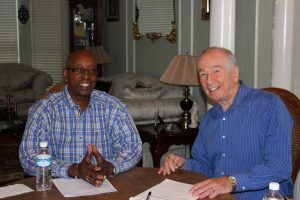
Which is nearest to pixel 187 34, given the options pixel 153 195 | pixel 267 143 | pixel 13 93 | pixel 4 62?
pixel 267 143

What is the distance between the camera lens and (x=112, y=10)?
21.8 feet

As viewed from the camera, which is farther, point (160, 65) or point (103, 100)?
point (160, 65)

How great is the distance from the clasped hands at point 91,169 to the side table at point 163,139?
168cm

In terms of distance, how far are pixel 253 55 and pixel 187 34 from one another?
46.1 inches

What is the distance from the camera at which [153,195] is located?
1.71 meters

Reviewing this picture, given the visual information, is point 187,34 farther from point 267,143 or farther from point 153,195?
point 153,195

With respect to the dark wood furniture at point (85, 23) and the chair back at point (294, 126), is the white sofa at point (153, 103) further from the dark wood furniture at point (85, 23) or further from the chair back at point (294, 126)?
the dark wood furniture at point (85, 23)

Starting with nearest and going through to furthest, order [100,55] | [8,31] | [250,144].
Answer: [250,144], [100,55], [8,31]

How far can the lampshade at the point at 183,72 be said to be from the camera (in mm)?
3641

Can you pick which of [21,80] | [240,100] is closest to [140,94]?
[240,100]

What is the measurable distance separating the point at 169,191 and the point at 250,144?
48 centimetres

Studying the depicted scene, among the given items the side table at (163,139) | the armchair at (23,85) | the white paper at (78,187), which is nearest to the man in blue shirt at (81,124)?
the white paper at (78,187)

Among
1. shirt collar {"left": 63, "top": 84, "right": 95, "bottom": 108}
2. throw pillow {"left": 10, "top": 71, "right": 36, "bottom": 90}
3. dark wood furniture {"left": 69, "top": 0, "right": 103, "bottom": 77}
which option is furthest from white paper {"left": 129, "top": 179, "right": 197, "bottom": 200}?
throw pillow {"left": 10, "top": 71, "right": 36, "bottom": 90}

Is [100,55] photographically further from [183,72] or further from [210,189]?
[210,189]
